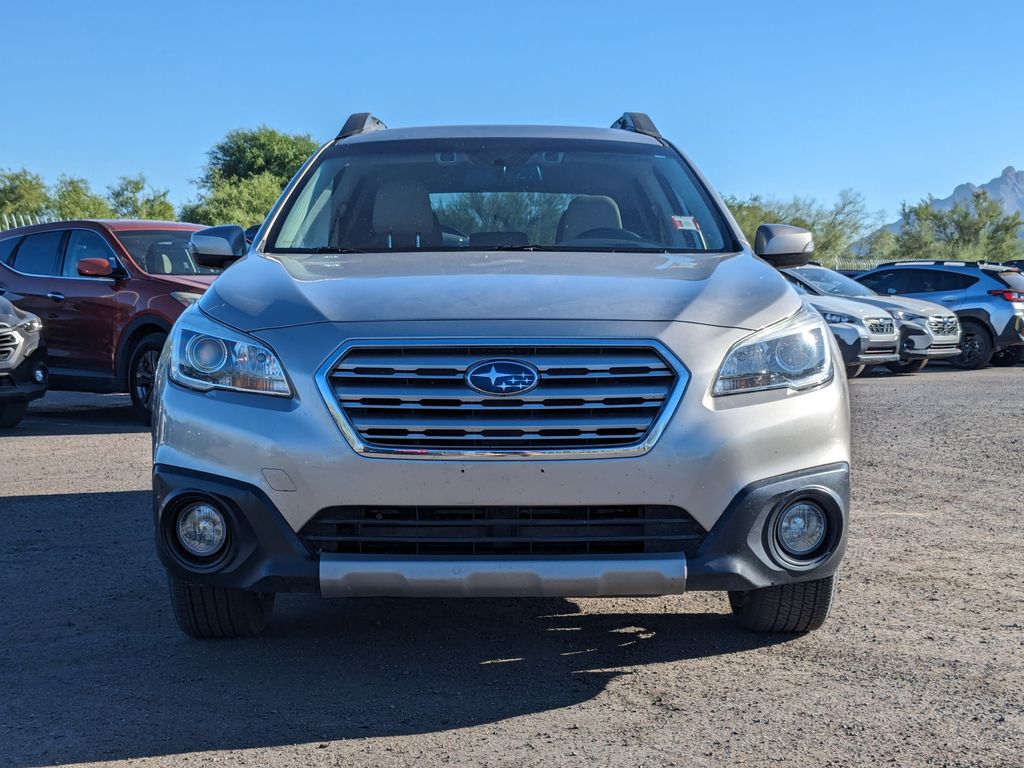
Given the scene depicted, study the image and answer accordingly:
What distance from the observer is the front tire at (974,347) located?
1980 centimetres

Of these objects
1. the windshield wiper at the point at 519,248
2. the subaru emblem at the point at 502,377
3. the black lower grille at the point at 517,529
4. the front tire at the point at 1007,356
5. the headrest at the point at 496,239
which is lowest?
the black lower grille at the point at 517,529

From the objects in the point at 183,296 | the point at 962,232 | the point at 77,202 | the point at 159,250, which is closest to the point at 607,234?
the point at 183,296

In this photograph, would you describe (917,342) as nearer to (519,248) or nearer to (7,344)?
(7,344)

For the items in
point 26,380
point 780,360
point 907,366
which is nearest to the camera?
point 780,360

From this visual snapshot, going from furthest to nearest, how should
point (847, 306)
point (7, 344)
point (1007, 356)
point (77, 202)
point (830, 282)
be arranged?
point (77, 202), point (1007, 356), point (830, 282), point (847, 306), point (7, 344)

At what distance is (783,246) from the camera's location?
508cm

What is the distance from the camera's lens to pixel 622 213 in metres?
5.29

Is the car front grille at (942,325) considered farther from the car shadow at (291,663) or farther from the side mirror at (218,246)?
the side mirror at (218,246)

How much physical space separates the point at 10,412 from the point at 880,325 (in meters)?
10.5

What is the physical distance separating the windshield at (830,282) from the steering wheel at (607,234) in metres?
13.0

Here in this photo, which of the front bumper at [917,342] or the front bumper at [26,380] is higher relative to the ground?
the front bumper at [917,342]

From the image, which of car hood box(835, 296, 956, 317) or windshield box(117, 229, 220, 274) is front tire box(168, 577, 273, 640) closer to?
windshield box(117, 229, 220, 274)

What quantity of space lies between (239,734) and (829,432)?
188 centimetres

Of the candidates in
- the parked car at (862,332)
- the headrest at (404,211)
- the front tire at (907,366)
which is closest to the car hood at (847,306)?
the parked car at (862,332)
